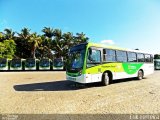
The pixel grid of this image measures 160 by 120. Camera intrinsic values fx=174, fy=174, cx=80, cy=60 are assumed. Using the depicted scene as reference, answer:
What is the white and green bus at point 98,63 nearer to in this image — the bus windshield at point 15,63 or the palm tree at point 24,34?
the bus windshield at point 15,63

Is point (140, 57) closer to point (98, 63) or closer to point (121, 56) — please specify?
point (121, 56)

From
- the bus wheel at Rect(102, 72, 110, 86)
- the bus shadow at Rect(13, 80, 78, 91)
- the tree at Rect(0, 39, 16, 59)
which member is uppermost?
the tree at Rect(0, 39, 16, 59)

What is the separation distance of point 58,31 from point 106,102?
1813 inches

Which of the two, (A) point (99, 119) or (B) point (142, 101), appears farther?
(B) point (142, 101)

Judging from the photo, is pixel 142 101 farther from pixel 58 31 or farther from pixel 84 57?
pixel 58 31

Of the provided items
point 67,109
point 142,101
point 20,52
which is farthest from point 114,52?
point 20,52

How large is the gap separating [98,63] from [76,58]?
4.75 feet

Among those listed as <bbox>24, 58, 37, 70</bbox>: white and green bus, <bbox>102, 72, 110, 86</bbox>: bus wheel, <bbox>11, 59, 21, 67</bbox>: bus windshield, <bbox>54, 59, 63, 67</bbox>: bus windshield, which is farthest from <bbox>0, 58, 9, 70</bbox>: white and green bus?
<bbox>102, 72, 110, 86</bbox>: bus wheel

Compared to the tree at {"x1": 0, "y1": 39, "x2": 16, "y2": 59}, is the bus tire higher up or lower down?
lower down

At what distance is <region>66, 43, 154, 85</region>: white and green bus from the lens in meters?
10.5

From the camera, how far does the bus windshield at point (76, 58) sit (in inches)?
416

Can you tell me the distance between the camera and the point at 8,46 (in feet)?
145

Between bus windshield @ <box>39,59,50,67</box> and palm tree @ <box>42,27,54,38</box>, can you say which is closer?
bus windshield @ <box>39,59,50,67</box>

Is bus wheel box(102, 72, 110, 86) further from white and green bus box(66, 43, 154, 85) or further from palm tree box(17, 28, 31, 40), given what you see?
palm tree box(17, 28, 31, 40)
